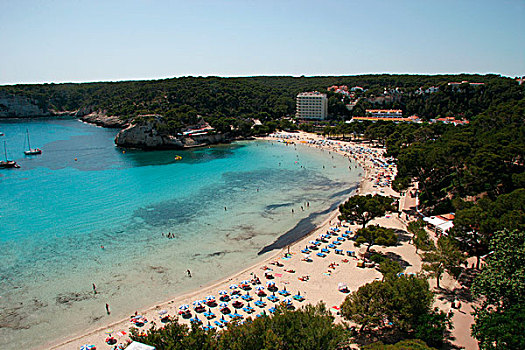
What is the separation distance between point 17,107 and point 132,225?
16209cm

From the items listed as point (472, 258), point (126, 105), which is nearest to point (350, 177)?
point (472, 258)

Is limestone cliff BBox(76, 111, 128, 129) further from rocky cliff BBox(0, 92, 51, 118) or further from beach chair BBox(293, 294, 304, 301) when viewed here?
beach chair BBox(293, 294, 304, 301)

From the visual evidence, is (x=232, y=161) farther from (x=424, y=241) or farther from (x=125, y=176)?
(x=424, y=241)

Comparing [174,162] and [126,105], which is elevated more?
[126,105]

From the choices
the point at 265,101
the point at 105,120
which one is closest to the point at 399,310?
the point at 265,101

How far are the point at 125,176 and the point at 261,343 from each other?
155 feet

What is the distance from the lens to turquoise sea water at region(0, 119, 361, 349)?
21734 mm

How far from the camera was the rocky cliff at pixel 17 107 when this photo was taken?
499 feet

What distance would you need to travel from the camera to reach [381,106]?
379ft

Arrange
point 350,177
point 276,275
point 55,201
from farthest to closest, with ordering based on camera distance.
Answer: point 350,177
point 55,201
point 276,275

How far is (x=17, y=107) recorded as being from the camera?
509 feet

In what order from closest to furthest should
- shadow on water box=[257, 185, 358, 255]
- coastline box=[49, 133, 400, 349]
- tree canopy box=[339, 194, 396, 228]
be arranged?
coastline box=[49, 133, 400, 349]
tree canopy box=[339, 194, 396, 228]
shadow on water box=[257, 185, 358, 255]

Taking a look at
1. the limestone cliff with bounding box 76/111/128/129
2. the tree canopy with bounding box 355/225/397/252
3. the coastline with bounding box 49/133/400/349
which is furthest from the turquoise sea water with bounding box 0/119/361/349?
the limestone cliff with bounding box 76/111/128/129

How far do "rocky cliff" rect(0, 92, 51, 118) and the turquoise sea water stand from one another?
4429 inches
